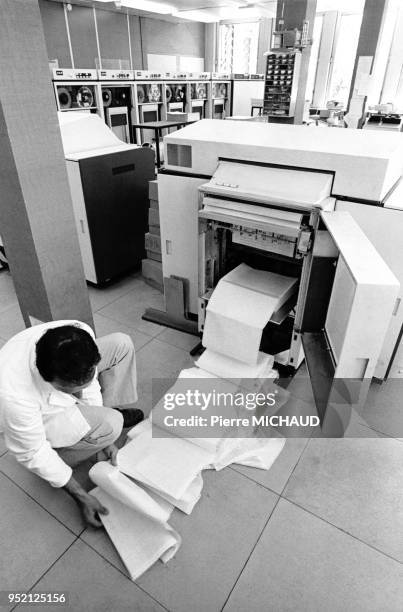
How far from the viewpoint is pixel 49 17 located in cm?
769

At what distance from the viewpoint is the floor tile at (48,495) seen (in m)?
1.47

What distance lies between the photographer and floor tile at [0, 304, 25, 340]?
2.57 m

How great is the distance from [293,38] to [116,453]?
493cm

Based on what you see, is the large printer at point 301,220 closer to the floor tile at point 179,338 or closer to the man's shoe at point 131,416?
the floor tile at point 179,338

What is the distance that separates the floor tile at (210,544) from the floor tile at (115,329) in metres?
1.08

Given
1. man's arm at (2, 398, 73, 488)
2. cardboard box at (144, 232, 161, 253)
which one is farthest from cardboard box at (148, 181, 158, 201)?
man's arm at (2, 398, 73, 488)

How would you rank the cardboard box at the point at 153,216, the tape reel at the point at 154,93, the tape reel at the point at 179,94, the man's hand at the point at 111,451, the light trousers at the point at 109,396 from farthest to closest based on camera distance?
the tape reel at the point at 179,94
the tape reel at the point at 154,93
the cardboard box at the point at 153,216
the man's hand at the point at 111,451
the light trousers at the point at 109,396

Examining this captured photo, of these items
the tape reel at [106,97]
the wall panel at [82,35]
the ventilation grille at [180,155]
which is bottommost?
the ventilation grille at [180,155]

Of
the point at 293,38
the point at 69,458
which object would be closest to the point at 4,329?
the point at 69,458

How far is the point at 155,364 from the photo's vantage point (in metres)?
2.28

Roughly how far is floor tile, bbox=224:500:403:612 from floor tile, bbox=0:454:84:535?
660mm

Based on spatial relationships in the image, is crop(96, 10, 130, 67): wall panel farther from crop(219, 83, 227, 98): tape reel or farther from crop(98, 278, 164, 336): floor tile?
crop(98, 278, 164, 336): floor tile

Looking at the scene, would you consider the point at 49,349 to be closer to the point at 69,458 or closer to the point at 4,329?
the point at 69,458

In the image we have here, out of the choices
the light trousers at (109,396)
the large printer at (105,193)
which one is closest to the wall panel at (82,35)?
the large printer at (105,193)
